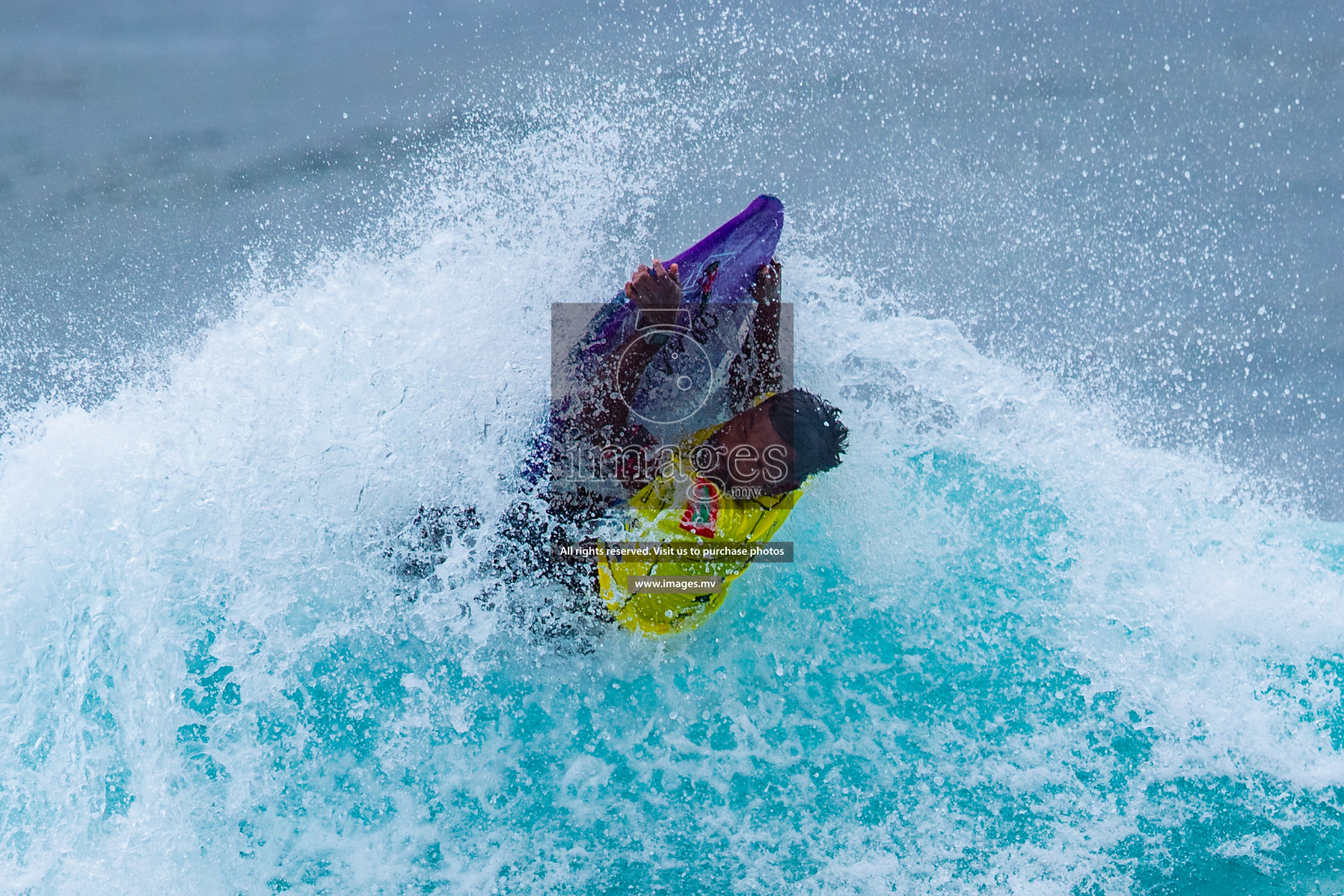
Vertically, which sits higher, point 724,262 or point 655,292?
point 724,262

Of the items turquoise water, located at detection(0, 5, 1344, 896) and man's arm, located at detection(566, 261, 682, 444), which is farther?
turquoise water, located at detection(0, 5, 1344, 896)

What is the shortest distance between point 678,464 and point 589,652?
2.52 feet

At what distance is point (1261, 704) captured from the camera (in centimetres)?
299

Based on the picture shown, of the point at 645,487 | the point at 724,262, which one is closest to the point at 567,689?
the point at 645,487

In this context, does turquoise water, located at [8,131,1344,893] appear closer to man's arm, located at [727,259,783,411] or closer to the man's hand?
man's arm, located at [727,259,783,411]

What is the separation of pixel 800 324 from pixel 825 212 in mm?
792

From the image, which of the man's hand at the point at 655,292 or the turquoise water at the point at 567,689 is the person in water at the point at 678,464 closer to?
the man's hand at the point at 655,292

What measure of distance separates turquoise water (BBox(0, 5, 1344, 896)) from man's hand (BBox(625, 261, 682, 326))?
2.05ft

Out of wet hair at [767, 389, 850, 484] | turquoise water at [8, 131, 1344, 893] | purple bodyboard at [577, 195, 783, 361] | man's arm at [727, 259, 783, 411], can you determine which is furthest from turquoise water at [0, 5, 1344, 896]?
wet hair at [767, 389, 850, 484]

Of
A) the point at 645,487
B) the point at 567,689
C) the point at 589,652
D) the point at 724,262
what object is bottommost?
the point at 567,689

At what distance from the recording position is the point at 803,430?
7.38ft

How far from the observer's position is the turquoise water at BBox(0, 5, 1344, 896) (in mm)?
2801

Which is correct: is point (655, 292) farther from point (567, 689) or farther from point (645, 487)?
point (567, 689)

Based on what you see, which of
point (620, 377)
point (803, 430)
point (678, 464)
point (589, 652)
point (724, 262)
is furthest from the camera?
point (724, 262)
